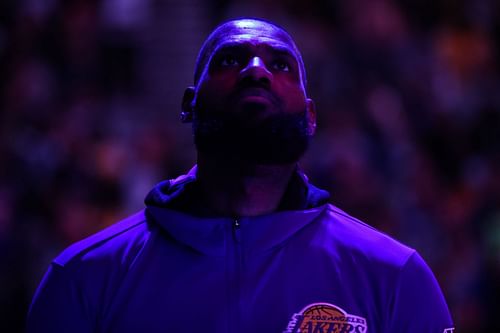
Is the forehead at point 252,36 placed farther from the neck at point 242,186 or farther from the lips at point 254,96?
the neck at point 242,186

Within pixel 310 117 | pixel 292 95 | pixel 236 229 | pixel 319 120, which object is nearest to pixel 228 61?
pixel 292 95

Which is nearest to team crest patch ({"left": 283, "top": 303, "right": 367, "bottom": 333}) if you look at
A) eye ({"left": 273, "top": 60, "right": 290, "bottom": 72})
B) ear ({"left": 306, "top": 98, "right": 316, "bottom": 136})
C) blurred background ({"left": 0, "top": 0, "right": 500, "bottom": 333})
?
ear ({"left": 306, "top": 98, "right": 316, "bottom": 136})

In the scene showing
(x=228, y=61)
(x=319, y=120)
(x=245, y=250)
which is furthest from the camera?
(x=319, y=120)

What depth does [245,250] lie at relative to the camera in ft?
8.49

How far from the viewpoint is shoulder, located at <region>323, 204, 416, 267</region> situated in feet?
8.42

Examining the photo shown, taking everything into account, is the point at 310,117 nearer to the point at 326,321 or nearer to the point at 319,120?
the point at 326,321

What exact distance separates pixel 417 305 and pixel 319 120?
5.28 m

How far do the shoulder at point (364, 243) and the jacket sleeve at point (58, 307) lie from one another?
693mm

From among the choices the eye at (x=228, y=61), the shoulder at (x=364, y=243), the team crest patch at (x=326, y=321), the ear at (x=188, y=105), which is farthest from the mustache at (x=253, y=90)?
the team crest patch at (x=326, y=321)

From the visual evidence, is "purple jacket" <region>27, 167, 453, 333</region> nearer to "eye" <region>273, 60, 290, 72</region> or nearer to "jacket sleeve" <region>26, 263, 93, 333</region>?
"jacket sleeve" <region>26, 263, 93, 333</region>

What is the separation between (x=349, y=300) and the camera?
2486mm

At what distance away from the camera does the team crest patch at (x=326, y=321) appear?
246 centimetres

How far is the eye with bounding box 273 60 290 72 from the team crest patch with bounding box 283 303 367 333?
0.67 meters

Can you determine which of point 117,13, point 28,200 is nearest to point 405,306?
point 28,200
